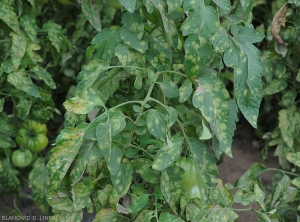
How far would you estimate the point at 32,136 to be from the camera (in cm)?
234

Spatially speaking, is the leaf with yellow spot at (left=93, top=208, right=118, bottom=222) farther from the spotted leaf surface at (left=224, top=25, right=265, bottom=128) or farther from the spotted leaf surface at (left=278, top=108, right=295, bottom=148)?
the spotted leaf surface at (left=278, top=108, right=295, bottom=148)

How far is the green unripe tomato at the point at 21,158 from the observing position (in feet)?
7.25

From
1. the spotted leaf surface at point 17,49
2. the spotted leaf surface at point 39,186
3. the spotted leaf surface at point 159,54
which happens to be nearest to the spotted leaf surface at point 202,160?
the spotted leaf surface at point 159,54

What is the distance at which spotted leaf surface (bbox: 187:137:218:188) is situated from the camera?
1.23m

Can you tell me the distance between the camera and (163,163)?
1.18m

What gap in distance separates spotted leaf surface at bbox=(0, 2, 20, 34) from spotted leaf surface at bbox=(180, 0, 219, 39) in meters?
1.00

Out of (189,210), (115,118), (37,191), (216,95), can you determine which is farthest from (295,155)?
(37,191)

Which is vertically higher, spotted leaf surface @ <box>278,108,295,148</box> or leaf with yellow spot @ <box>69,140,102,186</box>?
leaf with yellow spot @ <box>69,140,102,186</box>

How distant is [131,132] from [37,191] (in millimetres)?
1065

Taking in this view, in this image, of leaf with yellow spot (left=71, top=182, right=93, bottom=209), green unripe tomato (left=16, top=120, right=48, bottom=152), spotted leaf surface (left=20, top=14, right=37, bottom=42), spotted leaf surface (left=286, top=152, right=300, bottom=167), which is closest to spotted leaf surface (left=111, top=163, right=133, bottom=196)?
leaf with yellow spot (left=71, top=182, right=93, bottom=209)

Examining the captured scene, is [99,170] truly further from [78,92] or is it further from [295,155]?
[295,155]

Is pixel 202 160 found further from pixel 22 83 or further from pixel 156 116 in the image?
pixel 22 83

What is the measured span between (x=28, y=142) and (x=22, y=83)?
401mm

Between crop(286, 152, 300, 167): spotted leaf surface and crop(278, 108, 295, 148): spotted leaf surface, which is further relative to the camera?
crop(278, 108, 295, 148): spotted leaf surface
